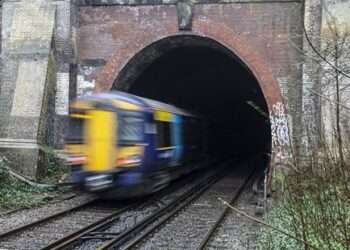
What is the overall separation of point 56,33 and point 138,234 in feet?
29.4

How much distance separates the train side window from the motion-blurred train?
217 millimetres

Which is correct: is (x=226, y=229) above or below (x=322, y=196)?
below

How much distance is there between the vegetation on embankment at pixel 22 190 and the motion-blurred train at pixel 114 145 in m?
1.41

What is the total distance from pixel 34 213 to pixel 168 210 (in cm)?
277

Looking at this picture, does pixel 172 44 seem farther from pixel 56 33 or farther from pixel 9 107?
pixel 9 107

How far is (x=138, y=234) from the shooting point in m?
10.1

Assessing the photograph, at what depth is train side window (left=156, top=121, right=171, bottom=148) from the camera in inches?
541

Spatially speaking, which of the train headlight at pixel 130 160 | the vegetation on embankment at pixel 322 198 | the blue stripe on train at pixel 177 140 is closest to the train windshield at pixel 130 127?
the train headlight at pixel 130 160

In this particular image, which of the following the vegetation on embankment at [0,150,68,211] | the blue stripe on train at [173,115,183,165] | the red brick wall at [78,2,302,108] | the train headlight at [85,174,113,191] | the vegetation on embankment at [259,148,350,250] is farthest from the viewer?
the red brick wall at [78,2,302,108]

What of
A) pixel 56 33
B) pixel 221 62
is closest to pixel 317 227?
pixel 56 33

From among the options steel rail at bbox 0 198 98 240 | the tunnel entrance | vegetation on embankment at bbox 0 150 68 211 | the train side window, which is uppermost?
the tunnel entrance

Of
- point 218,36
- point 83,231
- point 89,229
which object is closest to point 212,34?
point 218,36

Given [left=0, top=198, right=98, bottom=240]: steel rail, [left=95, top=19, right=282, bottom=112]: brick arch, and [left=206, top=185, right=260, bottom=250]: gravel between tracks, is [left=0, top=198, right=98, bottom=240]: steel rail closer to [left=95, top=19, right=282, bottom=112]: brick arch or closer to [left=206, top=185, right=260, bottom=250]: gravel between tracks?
[left=206, top=185, right=260, bottom=250]: gravel between tracks

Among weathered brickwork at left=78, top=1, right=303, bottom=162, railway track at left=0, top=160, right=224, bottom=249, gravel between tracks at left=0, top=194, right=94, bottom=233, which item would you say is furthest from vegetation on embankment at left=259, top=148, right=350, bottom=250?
weathered brickwork at left=78, top=1, right=303, bottom=162
